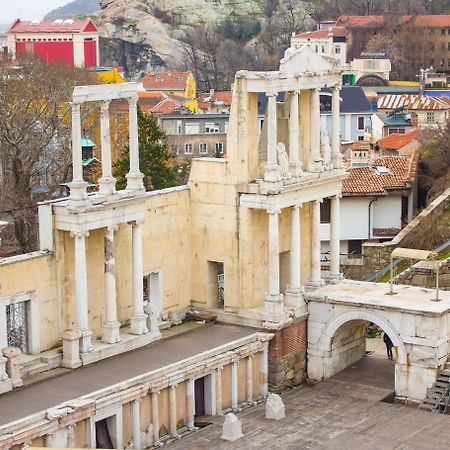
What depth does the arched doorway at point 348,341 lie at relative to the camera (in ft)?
143

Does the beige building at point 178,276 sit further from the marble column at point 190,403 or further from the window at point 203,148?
the window at point 203,148

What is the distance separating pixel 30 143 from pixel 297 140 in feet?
80.3

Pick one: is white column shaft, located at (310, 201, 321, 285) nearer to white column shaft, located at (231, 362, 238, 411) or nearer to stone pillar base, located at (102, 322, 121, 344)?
white column shaft, located at (231, 362, 238, 411)

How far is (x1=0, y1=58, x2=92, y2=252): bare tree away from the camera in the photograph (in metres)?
62.0

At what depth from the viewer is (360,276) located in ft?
197

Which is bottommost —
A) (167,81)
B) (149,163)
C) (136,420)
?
(136,420)

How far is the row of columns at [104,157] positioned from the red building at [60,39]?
106718 mm

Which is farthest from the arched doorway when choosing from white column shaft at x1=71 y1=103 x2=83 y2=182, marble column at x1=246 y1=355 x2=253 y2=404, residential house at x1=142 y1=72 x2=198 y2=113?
residential house at x1=142 y1=72 x2=198 y2=113

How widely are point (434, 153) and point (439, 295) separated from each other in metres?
24.2

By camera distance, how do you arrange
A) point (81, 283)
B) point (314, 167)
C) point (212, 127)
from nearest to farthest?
point (81, 283) < point (314, 167) < point (212, 127)

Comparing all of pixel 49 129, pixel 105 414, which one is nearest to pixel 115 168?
pixel 49 129

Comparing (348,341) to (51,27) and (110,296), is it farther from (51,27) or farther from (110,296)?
(51,27)

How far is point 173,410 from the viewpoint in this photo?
39.5 m

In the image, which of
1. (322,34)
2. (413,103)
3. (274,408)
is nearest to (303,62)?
(274,408)
